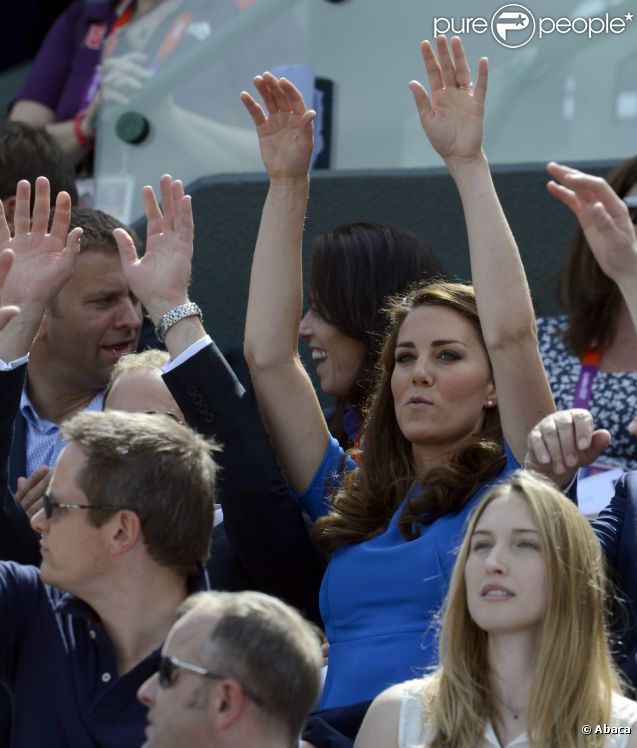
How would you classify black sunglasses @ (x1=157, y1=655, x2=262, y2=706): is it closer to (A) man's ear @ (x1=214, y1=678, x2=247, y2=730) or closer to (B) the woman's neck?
(A) man's ear @ (x1=214, y1=678, x2=247, y2=730)

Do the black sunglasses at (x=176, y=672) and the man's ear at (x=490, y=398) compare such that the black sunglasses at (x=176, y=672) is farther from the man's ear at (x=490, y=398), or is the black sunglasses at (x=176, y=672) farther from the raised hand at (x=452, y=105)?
the raised hand at (x=452, y=105)

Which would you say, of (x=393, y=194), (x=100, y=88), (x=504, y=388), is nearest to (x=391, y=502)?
(x=504, y=388)

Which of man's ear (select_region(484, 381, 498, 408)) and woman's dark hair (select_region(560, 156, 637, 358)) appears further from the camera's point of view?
woman's dark hair (select_region(560, 156, 637, 358))

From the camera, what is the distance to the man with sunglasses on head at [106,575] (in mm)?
3006

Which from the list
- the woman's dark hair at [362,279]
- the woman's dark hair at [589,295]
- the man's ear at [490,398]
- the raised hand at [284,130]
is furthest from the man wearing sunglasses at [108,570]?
the woman's dark hair at [589,295]

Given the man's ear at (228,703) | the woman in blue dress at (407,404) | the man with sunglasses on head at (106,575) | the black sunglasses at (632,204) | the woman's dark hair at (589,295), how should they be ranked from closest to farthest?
Result: the man's ear at (228,703) → the man with sunglasses on head at (106,575) → the woman in blue dress at (407,404) → the black sunglasses at (632,204) → the woman's dark hair at (589,295)

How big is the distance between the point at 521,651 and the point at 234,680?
27.5 inches

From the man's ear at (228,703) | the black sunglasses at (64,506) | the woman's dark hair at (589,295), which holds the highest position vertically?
the woman's dark hair at (589,295)

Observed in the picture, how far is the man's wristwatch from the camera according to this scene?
3693mm

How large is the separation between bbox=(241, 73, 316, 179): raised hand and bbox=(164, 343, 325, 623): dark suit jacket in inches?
19.3

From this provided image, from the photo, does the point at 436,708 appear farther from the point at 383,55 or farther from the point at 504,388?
the point at 383,55

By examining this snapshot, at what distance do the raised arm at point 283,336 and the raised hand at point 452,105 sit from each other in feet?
1.14

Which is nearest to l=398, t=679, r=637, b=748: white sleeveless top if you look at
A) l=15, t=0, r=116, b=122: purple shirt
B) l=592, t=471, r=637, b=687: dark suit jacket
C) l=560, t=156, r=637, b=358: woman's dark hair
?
l=592, t=471, r=637, b=687: dark suit jacket

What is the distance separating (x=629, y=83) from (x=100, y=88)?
6.05 feet
